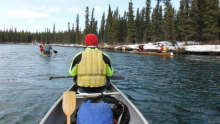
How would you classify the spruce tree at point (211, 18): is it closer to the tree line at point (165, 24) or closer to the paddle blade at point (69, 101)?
the tree line at point (165, 24)

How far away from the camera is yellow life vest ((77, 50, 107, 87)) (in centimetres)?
430

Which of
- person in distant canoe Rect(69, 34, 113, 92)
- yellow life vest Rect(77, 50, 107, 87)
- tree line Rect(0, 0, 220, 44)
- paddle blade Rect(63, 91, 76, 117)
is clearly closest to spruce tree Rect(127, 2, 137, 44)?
tree line Rect(0, 0, 220, 44)

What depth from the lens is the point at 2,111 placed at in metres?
5.56

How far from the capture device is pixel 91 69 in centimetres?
434

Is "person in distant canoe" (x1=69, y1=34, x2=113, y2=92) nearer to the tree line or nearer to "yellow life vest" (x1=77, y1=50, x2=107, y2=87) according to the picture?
"yellow life vest" (x1=77, y1=50, x2=107, y2=87)

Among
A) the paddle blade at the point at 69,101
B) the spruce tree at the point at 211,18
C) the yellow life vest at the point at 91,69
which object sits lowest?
the paddle blade at the point at 69,101

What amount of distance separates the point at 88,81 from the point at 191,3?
4197 centimetres

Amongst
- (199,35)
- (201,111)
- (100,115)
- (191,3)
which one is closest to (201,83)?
(201,111)

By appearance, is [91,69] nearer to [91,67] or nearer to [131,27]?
[91,67]

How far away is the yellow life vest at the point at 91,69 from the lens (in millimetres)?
4301

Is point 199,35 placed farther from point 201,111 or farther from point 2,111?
point 2,111

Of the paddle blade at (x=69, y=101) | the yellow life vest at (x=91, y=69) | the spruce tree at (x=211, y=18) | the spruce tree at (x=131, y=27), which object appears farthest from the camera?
the spruce tree at (x=131, y=27)

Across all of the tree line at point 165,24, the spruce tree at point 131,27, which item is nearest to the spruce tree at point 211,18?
the tree line at point 165,24

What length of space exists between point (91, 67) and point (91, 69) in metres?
0.06
